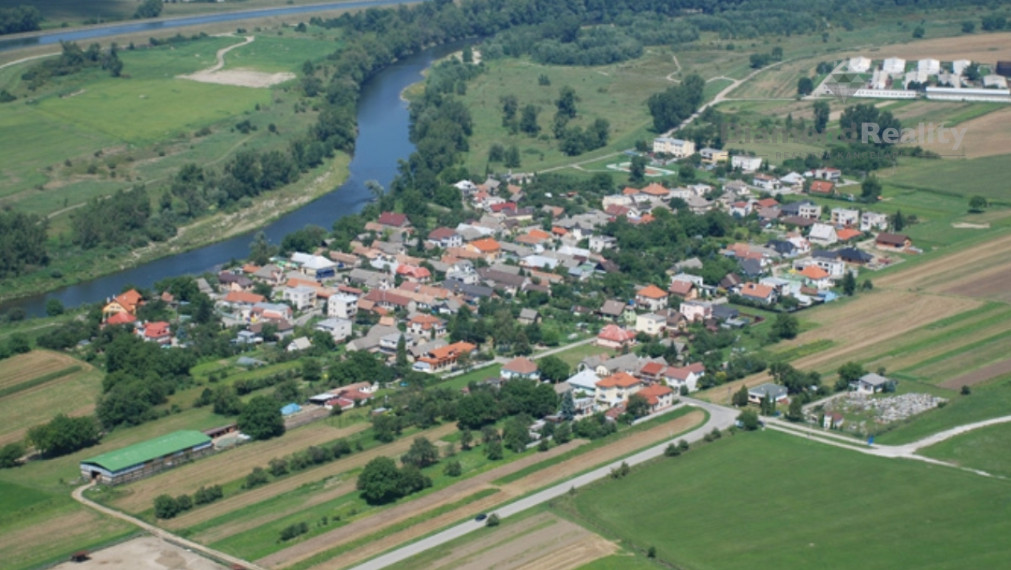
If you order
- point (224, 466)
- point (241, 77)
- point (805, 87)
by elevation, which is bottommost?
point (224, 466)

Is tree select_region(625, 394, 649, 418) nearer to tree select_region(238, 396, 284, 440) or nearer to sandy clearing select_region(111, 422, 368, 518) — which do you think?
sandy clearing select_region(111, 422, 368, 518)

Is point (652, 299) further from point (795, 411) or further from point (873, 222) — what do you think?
point (873, 222)

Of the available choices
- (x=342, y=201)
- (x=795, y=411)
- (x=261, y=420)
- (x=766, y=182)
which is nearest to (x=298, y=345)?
(x=261, y=420)

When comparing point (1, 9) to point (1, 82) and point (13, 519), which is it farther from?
point (13, 519)

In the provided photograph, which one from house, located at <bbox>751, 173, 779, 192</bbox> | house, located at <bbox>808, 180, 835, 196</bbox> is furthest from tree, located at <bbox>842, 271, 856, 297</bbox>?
house, located at <bbox>751, 173, 779, 192</bbox>

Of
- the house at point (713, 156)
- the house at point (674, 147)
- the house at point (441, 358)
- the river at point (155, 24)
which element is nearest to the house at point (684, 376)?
the house at point (441, 358)

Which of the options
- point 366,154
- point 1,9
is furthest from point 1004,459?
point 1,9
